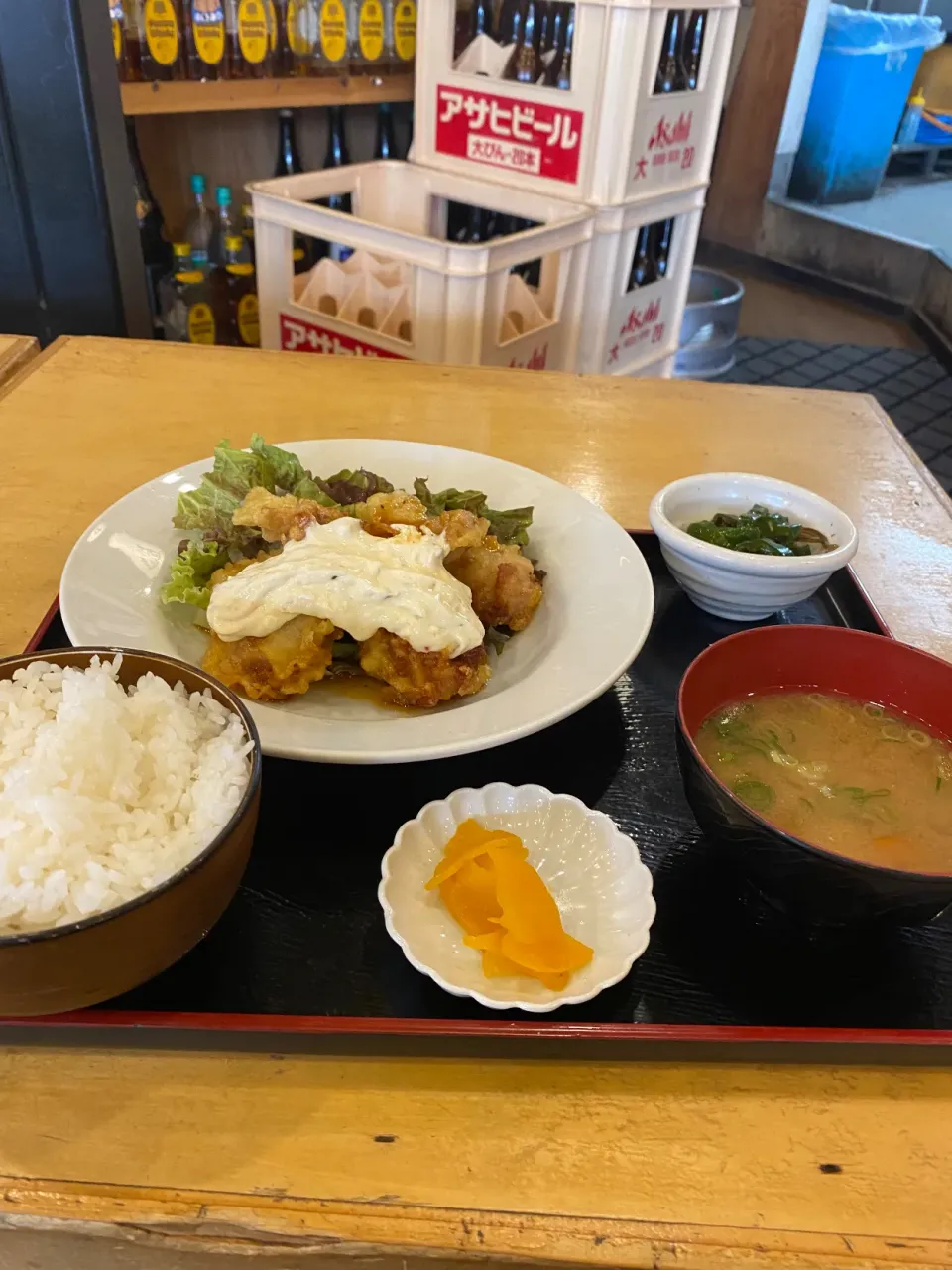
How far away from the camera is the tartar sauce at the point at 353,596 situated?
3.78 feet

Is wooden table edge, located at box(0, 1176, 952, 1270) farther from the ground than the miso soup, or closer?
closer

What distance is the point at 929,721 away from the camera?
42.8 inches

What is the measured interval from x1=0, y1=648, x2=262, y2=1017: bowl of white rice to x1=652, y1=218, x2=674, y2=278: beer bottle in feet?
9.27

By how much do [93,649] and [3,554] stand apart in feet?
2.37

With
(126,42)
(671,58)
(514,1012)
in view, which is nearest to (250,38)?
(126,42)

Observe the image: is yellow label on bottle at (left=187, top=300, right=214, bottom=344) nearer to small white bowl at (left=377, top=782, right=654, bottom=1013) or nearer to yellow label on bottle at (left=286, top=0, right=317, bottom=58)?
yellow label on bottle at (left=286, top=0, right=317, bottom=58)

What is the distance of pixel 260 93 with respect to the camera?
3119 mm

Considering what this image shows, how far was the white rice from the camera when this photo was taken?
0.76m

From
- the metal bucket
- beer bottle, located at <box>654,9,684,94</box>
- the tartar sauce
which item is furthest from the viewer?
the metal bucket

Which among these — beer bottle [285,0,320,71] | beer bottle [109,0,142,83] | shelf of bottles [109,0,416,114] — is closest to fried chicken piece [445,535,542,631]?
shelf of bottles [109,0,416,114]

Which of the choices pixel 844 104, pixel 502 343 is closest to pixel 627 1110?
pixel 502 343

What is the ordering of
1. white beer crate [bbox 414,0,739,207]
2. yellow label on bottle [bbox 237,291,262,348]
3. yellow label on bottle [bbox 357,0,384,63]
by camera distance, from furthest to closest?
yellow label on bottle [bbox 237,291,262,348]
yellow label on bottle [bbox 357,0,384,63]
white beer crate [bbox 414,0,739,207]

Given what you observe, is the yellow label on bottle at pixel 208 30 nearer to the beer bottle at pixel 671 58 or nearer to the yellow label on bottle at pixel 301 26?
the yellow label on bottle at pixel 301 26

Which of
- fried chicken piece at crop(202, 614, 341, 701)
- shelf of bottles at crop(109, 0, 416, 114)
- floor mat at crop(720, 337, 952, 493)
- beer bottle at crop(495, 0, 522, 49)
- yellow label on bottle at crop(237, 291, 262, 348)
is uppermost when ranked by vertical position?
beer bottle at crop(495, 0, 522, 49)
